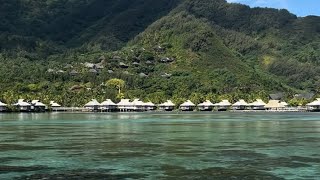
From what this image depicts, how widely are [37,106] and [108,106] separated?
16.8 metres

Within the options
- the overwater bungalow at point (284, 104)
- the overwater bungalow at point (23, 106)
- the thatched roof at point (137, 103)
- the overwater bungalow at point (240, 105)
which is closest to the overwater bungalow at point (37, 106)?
the overwater bungalow at point (23, 106)

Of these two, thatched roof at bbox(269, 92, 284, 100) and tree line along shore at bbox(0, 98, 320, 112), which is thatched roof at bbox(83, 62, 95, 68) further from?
thatched roof at bbox(269, 92, 284, 100)

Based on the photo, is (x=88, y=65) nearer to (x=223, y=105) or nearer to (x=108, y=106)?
(x=108, y=106)

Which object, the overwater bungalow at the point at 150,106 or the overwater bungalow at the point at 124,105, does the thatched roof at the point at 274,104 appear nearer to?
the overwater bungalow at the point at 150,106

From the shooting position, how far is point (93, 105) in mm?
121438

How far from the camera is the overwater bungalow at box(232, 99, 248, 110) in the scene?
129125 mm

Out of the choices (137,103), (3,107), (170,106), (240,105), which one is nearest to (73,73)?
(137,103)

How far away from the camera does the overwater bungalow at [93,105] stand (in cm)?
12100

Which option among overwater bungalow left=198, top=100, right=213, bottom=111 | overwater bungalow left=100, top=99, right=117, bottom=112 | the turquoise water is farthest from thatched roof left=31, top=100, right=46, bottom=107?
the turquoise water

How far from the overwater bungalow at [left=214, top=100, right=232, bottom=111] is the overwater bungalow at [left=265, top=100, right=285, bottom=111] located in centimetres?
1040

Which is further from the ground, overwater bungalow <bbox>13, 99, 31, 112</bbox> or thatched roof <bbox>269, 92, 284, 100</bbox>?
thatched roof <bbox>269, 92, 284, 100</bbox>

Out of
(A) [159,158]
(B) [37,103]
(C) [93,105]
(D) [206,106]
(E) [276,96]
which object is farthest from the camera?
(E) [276,96]

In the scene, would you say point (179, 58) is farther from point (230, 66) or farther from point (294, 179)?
point (294, 179)

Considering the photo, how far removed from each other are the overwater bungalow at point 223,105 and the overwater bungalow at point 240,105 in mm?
1370
